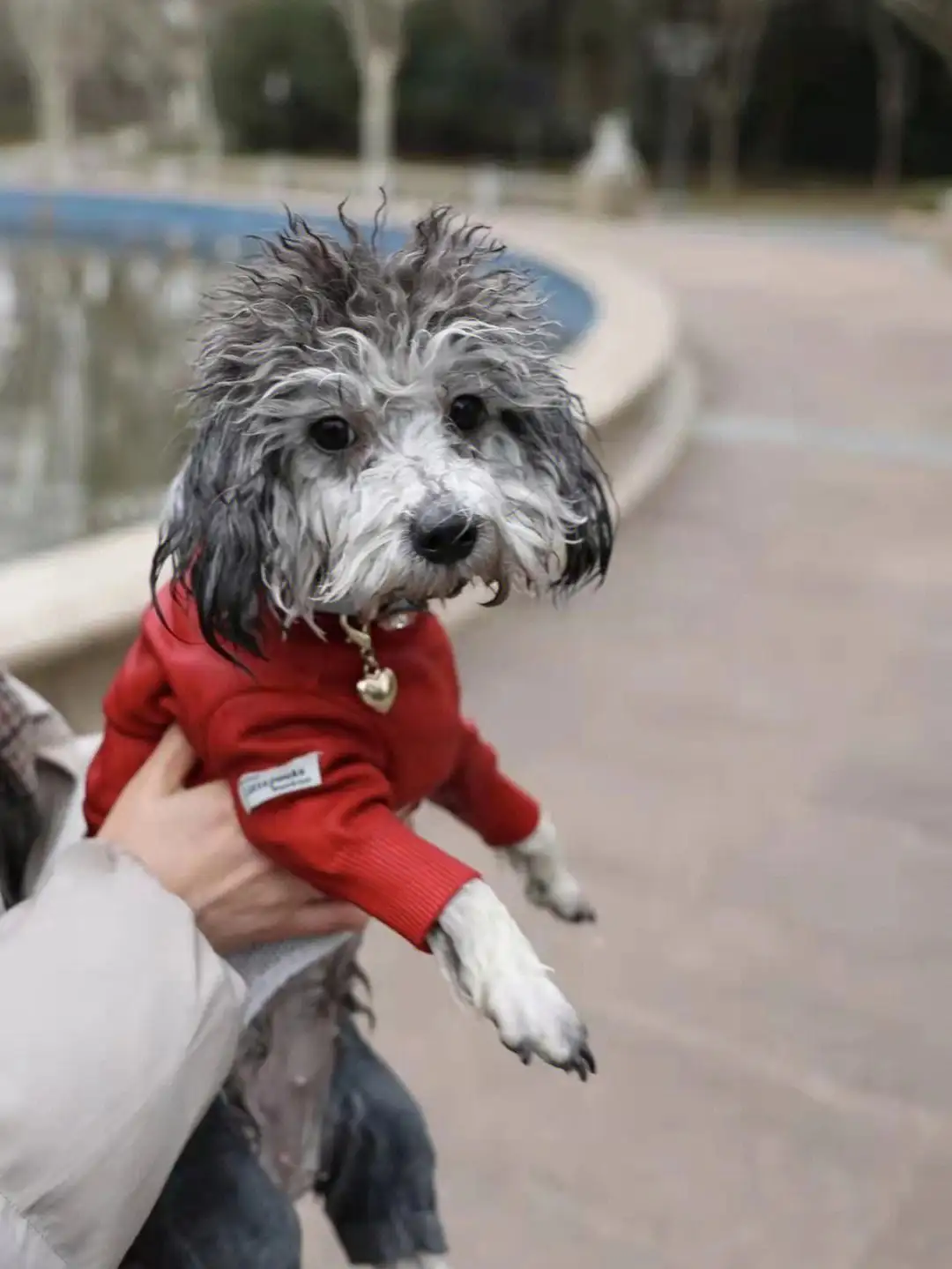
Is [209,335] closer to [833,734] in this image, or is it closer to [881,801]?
[881,801]

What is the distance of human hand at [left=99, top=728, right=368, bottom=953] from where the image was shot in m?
1.48

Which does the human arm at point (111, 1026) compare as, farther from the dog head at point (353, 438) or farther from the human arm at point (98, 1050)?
the dog head at point (353, 438)

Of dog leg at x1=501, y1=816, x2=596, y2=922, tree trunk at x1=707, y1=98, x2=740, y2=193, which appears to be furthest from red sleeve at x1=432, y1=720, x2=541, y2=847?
tree trunk at x1=707, y1=98, x2=740, y2=193

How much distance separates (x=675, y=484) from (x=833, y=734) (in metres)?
2.74

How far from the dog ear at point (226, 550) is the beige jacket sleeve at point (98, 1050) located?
25 centimetres

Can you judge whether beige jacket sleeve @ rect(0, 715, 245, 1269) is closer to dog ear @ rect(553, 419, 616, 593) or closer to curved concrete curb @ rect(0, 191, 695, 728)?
dog ear @ rect(553, 419, 616, 593)

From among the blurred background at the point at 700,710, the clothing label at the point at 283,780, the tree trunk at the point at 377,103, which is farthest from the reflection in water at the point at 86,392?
the tree trunk at the point at 377,103

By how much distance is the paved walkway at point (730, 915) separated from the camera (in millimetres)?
2318

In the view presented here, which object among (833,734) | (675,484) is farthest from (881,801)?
(675,484)

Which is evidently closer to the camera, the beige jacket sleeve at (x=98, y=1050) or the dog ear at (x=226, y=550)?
the beige jacket sleeve at (x=98, y=1050)

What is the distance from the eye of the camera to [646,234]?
18.8m

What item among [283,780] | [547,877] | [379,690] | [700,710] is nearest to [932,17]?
[700,710]

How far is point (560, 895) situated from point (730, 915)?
1308mm

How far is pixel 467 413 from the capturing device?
1504mm
